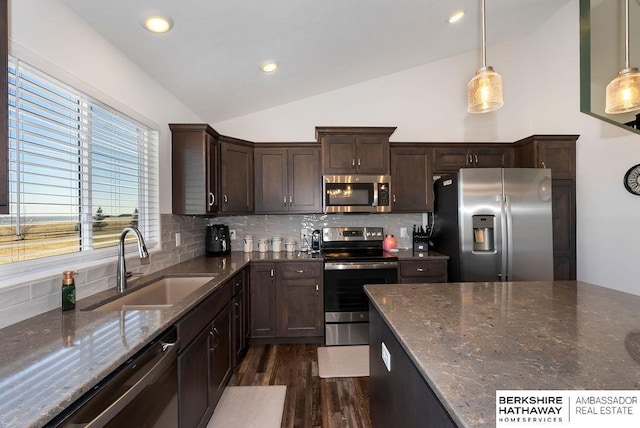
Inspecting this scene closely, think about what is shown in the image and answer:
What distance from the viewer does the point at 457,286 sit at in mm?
1589

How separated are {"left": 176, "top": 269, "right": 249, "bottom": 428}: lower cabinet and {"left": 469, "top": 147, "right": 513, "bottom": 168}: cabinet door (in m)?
2.97

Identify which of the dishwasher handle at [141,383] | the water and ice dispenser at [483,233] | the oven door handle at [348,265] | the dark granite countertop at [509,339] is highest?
the water and ice dispenser at [483,233]

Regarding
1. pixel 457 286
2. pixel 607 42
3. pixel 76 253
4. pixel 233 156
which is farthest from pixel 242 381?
pixel 607 42

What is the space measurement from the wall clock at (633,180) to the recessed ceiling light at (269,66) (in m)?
3.44

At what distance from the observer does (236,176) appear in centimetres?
296

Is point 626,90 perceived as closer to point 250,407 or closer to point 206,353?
point 206,353

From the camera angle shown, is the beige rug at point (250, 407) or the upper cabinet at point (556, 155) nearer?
the beige rug at point (250, 407)

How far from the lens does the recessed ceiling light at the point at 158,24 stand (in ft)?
5.30

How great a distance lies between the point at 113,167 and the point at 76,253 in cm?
66

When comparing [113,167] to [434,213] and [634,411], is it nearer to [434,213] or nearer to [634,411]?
[634,411]

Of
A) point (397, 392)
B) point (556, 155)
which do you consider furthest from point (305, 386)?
point (556, 155)

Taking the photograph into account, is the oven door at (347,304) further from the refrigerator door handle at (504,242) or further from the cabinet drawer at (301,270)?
the refrigerator door handle at (504,242)

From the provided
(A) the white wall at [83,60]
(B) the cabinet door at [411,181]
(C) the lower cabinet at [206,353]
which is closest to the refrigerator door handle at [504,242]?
(B) the cabinet door at [411,181]

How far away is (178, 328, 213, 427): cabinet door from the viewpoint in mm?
1351
